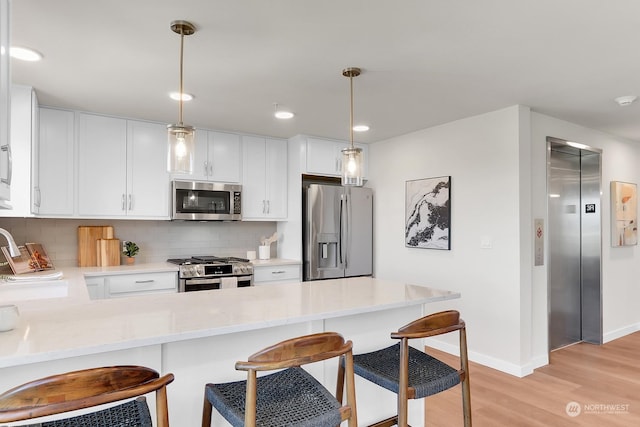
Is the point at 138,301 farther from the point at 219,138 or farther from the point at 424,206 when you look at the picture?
the point at 424,206

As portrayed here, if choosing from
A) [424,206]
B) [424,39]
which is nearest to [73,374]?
[424,39]

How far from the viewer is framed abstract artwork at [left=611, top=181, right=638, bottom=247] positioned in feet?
14.9

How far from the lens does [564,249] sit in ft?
13.7

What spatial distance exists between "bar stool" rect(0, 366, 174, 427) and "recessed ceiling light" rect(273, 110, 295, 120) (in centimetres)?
281

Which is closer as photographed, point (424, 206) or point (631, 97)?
point (631, 97)

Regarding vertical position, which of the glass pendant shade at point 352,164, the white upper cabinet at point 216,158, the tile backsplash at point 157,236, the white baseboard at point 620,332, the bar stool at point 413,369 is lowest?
the white baseboard at point 620,332

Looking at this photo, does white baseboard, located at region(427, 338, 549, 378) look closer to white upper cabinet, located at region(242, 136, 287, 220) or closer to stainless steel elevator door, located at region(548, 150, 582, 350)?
stainless steel elevator door, located at region(548, 150, 582, 350)

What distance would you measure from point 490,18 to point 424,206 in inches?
95.6

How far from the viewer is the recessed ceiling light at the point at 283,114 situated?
3.61 meters

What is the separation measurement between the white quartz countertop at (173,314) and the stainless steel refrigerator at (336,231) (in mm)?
1980

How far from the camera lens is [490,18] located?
1994mm

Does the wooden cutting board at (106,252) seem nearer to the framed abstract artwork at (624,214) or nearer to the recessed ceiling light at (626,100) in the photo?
the recessed ceiling light at (626,100)

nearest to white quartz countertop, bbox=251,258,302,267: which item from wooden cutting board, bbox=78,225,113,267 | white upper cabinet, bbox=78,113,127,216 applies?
white upper cabinet, bbox=78,113,127,216

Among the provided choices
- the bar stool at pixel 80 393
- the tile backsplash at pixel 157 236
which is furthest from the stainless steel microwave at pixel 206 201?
the bar stool at pixel 80 393
